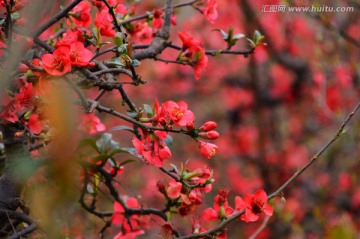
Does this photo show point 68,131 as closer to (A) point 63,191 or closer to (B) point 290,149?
(A) point 63,191

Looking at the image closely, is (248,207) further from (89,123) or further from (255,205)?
(89,123)

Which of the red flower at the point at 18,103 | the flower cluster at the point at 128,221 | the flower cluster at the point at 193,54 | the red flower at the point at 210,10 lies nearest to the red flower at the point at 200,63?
the flower cluster at the point at 193,54

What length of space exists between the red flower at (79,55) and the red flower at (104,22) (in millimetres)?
281

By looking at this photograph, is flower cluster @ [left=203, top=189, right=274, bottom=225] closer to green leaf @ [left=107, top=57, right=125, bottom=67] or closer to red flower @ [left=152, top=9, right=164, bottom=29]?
green leaf @ [left=107, top=57, right=125, bottom=67]

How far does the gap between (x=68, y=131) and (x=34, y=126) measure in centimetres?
97

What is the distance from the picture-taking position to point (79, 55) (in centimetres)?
127

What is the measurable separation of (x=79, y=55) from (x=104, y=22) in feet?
1.06

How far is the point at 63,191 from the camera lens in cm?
41

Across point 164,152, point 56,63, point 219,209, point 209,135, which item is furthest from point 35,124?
point 219,209

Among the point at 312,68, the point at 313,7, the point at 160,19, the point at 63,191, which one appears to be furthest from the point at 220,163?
the point at 63,191

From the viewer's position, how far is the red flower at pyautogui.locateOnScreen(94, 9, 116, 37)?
1.55m

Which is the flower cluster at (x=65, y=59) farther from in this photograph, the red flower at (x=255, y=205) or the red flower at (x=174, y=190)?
the red flower at (x=255, y=205)

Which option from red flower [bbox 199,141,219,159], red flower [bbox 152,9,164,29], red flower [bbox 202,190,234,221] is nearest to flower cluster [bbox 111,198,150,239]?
red flower [bbox 202,190,234,221]

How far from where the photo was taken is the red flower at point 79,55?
125 cm
